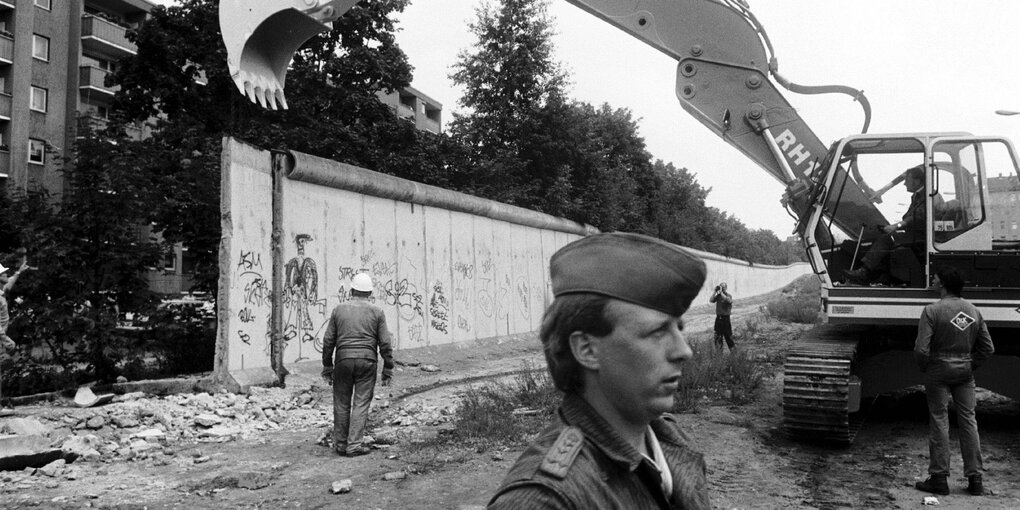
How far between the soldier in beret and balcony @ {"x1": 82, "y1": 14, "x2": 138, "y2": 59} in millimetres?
48299

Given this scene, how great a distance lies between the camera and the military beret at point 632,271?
1.58 m

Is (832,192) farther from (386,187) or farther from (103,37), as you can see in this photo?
(103,37)

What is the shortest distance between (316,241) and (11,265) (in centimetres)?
399

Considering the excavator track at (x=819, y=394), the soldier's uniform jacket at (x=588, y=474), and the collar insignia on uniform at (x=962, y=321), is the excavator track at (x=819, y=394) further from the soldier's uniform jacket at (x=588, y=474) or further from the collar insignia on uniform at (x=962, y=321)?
the soldier's uniform jacket at (x=588, y=474)

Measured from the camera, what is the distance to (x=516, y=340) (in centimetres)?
1912

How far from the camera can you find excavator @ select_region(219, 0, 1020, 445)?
7473 millimetres

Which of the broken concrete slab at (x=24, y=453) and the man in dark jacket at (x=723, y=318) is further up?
the man in dark jacket at (x=723, y=318)

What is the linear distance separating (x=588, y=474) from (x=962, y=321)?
6.03 m

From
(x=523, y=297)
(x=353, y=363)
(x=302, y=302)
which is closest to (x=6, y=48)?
(x=523, y=297)

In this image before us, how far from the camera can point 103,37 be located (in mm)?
44656

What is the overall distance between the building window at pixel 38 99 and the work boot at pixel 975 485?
4346 centimetres

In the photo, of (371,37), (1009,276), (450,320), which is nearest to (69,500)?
(1009,276)

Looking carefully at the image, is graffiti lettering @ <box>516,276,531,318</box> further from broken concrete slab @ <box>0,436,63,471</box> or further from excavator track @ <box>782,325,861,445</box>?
broken concrete slab @ <box>0,436,63,471</box>

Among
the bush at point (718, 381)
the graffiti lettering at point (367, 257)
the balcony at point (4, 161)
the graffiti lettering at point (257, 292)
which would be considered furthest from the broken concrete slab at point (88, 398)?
the balcony at point (4, 161)
